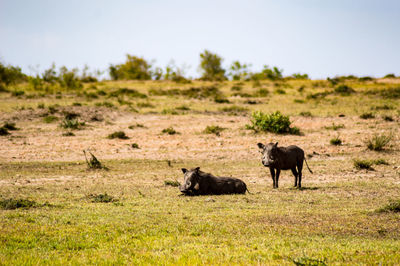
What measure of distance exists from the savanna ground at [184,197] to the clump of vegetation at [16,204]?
8.4 inches

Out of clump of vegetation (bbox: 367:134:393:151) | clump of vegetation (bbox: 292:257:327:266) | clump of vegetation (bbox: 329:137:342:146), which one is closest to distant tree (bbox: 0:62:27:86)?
Result: clump of vegetation (bbox: 329:137:342:146)

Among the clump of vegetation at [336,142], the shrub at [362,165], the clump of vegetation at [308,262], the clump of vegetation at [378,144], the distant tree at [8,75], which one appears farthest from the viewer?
the distant tree at [8,75]

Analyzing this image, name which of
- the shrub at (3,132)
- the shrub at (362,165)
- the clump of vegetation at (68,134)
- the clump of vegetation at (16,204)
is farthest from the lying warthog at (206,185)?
the shrub at (3,132)

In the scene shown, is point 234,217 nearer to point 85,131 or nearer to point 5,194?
point 5,194

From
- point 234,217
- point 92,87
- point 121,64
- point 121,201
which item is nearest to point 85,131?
point 121,201

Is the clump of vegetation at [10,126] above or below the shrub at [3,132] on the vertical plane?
above

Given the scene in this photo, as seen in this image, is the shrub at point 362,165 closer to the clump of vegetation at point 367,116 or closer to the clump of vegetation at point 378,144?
the clump of vegetation at point 378,144

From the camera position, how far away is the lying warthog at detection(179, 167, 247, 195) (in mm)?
12336

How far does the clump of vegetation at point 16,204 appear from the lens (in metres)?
10.2

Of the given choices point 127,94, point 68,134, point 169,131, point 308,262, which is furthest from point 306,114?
point 308,262

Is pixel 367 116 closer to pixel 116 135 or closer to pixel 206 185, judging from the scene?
pixel 116 135

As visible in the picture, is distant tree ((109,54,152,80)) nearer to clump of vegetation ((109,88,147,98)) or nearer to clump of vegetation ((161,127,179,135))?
clump of vegetation ((109,88,147,98))

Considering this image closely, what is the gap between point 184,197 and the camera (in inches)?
476

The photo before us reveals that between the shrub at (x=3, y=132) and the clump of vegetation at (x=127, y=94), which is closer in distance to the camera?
the shrub at (x=3, y=132)
